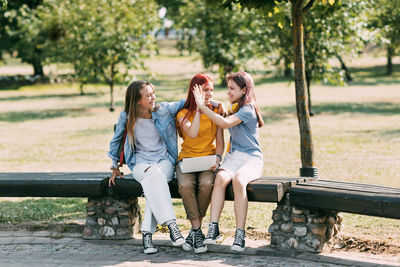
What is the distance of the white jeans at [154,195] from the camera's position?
560 centimetres

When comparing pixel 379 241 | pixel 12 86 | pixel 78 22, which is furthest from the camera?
pixel 12 86

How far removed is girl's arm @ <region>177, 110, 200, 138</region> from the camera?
584cm

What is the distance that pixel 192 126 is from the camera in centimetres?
587

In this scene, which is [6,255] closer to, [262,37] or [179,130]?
[179,130]

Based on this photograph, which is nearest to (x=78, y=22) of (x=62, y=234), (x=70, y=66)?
(x=70, y=66)

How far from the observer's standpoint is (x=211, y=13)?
2642 cm

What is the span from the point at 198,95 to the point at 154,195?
1016 millimetres

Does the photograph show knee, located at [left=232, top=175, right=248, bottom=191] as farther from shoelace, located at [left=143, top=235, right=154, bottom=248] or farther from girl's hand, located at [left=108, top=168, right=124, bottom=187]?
girl's hand, located at [left=108, top=168, right=124, bottom=187]

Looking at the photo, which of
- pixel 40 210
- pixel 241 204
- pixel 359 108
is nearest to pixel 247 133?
pixel 241 204

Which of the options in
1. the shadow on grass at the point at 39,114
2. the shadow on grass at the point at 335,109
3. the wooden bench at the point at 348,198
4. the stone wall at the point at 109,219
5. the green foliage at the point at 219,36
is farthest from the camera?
the green foliage at the point at 219,36

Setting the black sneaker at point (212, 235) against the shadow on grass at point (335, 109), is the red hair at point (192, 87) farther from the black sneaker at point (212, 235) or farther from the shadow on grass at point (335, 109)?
the shadow on grass at point (335, 109)

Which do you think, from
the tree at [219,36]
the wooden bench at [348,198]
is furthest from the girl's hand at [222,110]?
the tree at [219,36]

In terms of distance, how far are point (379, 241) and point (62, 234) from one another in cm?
316

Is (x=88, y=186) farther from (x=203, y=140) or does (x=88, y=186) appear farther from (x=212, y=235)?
(x=212, y=235)
